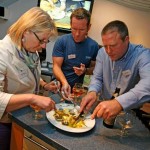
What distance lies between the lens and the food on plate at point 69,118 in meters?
1.28

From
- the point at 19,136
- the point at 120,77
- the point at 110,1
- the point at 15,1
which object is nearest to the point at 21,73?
the point at 19,136

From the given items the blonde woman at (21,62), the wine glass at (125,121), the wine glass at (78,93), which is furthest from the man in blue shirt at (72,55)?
the wine glass at (125,121)

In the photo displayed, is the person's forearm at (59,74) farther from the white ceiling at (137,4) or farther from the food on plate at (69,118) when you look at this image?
the white ceiling at (137,4)

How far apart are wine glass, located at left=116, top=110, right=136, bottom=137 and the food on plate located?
23cm

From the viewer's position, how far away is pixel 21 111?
1.39 meters

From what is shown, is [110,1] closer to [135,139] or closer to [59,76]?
[59,76]

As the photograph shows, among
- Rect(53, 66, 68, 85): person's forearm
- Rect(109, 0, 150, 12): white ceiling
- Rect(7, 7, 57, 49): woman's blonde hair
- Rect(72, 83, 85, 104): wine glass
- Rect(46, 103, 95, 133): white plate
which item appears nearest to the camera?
Rect(46, 103, 95, 133): white plate

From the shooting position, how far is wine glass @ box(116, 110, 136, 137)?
131cm

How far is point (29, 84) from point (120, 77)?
2.30 feet

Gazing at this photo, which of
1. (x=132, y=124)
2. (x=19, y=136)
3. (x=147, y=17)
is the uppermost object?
(x=147, y=17)

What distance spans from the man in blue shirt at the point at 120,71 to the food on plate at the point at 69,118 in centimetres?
8

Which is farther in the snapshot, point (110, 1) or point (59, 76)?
point (110, 1)

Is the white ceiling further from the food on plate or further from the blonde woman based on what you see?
the food on plate

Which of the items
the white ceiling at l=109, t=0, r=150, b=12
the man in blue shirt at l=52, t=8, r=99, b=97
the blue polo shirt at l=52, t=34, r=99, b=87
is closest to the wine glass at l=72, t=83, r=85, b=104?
the man in blue shirt at l=52, t=8, r=99, b=97
